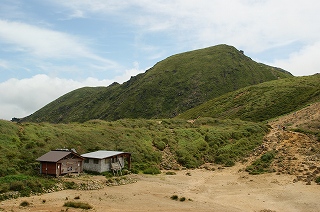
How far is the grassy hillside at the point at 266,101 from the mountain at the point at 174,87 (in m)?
31.0

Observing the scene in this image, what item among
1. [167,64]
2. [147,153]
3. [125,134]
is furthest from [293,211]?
[167,64]

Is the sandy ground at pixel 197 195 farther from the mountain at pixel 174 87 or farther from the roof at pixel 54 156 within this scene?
the mountain at pixel 174 87

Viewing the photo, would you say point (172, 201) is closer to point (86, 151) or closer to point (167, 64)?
point (86, 151)

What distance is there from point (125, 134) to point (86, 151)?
1045 centimetres

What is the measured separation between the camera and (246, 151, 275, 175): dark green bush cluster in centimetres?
4394

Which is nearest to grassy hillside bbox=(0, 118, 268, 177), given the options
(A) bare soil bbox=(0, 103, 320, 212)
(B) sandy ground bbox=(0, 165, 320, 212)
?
(A) bare soil bbox=(0, 103, 320, 212)

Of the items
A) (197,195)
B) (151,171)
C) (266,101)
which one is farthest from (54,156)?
(266,101)

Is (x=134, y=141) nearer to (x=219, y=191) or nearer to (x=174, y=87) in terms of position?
(x=219, y=191)

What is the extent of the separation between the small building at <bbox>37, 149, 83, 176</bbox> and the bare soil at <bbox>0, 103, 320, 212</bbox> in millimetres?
3220

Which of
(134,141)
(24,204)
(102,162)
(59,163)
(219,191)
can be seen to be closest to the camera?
(24,204)

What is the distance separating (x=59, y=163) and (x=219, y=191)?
18.6m

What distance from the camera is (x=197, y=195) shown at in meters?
33.3

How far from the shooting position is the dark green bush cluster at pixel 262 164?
43938mm

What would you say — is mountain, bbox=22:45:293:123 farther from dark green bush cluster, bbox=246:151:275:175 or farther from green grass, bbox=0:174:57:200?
green grass, bbox=0:174:57:200
